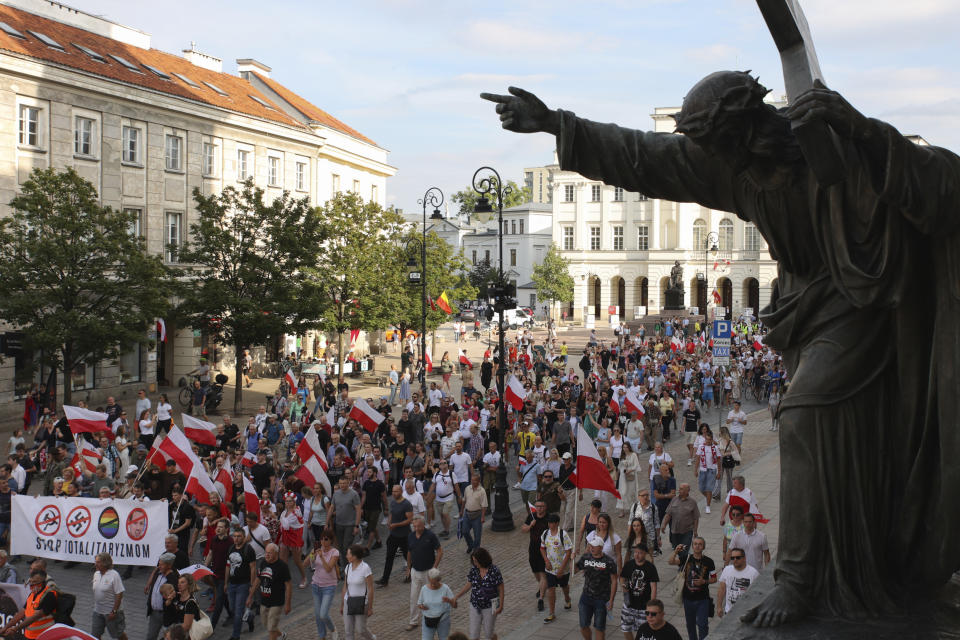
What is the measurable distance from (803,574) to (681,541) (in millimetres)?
9152

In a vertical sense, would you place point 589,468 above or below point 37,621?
above

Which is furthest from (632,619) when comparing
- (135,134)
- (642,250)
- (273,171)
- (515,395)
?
(642,250)

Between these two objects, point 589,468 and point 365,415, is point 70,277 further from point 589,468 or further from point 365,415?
point 589,468

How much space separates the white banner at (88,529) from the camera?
12.7 meters

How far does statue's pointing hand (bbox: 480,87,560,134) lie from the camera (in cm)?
429

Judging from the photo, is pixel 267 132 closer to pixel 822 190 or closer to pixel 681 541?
pixel 681 541

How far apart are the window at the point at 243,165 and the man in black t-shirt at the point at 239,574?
33.4 metres

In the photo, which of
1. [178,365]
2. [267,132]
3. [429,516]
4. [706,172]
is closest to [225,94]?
[267,132]

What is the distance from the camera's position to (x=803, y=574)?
3.96 meters

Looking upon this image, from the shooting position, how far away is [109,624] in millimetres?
10594

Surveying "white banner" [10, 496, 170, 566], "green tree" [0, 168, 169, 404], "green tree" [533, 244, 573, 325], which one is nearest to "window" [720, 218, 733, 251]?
"green tree" [533, 244, 573, 325]

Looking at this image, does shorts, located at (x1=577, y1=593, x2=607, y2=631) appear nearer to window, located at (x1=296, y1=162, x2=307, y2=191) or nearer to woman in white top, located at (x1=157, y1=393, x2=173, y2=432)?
woman in white top, located at (x1=157, y1=393, x2=173, y2=432)

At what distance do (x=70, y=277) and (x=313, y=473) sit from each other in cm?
1488

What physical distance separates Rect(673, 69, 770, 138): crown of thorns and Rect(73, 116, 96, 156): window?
3364cm
